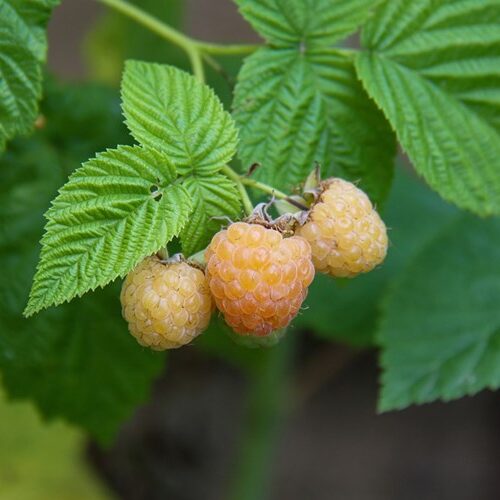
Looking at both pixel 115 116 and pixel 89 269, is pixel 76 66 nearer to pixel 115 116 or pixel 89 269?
pixel 115 116

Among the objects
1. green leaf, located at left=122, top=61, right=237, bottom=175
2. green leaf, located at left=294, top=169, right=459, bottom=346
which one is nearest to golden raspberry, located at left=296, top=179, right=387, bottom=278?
green leaf, located at left=122, top=61, right=237, bottom=175

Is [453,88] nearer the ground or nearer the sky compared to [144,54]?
nearer the sky

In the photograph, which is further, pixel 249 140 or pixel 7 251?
pixel 7 251

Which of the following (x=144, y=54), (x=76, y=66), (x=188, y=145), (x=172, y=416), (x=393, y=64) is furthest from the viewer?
(x=76, y=66)

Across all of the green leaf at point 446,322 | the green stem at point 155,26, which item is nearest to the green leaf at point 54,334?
the green stem at point 155,26

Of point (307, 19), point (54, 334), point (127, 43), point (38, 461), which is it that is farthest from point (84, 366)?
point (127, 43)

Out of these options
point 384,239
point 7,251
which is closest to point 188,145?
point 384,239

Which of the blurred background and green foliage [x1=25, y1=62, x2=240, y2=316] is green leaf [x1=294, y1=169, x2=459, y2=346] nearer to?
the blurred background
